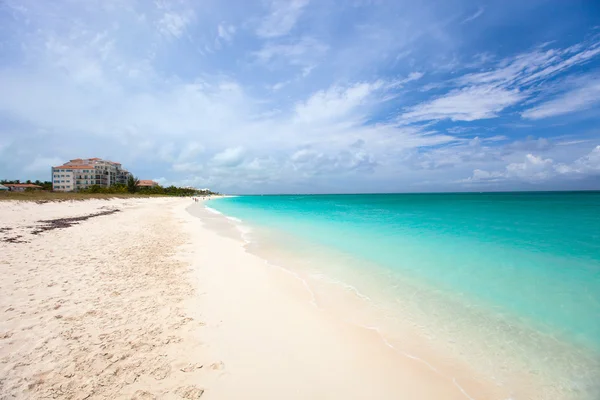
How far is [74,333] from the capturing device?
4219mm

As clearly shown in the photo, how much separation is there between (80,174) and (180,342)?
11170cm

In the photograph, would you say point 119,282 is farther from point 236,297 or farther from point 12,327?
point 236,297

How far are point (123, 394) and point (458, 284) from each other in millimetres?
8928

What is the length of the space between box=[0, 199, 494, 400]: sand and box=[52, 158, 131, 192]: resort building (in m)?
103

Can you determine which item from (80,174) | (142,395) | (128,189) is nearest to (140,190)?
(128,189)

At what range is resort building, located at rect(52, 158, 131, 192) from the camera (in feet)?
277

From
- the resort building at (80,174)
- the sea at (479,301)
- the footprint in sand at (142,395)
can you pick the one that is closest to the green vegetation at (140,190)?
the resort building at (80,174)

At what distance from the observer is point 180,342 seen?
13.9 ft

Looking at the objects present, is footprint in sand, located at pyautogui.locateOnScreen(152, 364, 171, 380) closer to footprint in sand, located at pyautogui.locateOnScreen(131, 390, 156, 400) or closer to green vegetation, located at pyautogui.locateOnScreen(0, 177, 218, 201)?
footprint in sand, located at pyautogui.locateOnScreen(131, 390, 156, 400)

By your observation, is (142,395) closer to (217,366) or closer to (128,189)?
(217,366)

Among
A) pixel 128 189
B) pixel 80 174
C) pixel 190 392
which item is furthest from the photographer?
pixel 80 174

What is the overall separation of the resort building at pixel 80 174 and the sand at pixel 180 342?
10335 centimetres

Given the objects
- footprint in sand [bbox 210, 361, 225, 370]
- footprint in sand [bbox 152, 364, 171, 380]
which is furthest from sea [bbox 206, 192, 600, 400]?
footprint in sand [bbox 152, 364, 171, 380]

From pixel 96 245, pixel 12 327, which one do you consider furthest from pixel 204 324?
pixel 96 245
